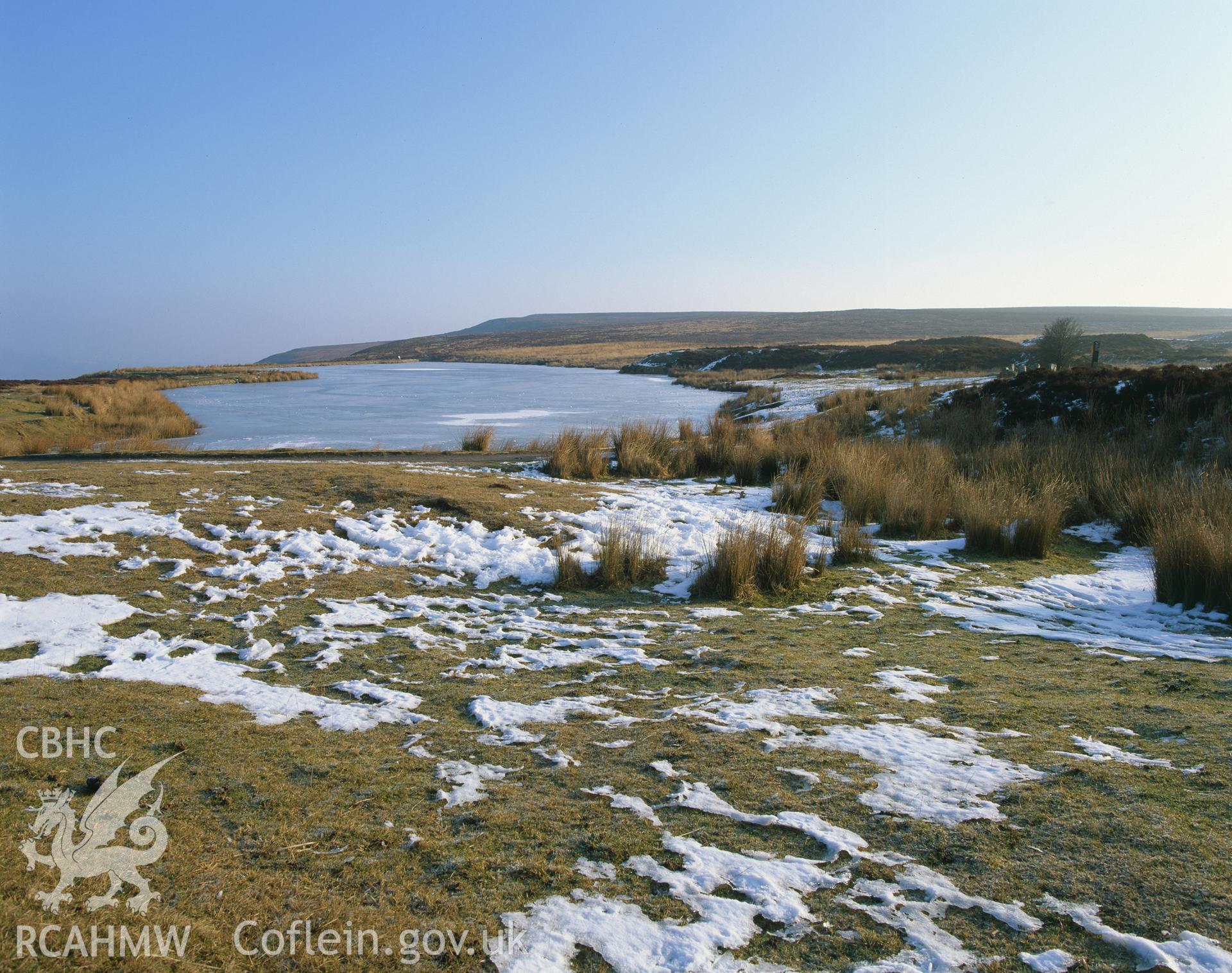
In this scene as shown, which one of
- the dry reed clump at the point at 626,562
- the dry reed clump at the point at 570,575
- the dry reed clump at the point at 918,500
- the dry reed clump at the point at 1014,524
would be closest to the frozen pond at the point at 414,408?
the dry reed clump at the point at 918,500

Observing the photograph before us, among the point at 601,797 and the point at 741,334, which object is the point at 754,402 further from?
the point at 741,334

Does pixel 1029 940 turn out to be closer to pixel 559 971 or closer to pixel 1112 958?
A: pixel 1112 958

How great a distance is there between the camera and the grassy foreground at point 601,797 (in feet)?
6.82

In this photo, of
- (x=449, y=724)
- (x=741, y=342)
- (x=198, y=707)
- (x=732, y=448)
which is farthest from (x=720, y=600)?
(x=741, y=342)

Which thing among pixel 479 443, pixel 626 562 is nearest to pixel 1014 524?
pixel 626 562

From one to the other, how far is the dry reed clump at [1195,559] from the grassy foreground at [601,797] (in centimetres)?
163

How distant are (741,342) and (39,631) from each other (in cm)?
10741

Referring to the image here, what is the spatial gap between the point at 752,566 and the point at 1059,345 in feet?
80.2

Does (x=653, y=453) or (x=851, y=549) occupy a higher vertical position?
(x=653, y=453)

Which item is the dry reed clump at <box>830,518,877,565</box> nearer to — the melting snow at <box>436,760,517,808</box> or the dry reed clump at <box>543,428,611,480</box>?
the melting snow at <box>436,760,517,808</box>

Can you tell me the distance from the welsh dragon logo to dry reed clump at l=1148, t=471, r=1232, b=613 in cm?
664

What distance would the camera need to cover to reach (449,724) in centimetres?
360

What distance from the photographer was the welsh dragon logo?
204 cm

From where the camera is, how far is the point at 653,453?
44.4ft
